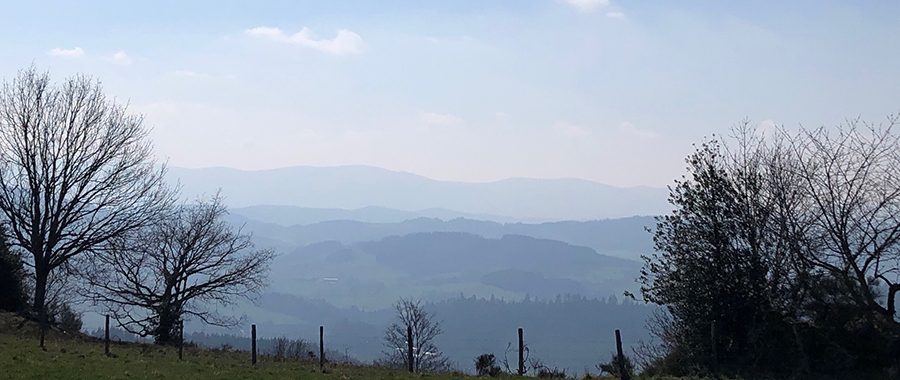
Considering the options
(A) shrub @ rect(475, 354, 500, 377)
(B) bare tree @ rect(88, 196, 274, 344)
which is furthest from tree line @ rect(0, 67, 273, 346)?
(A) shrub @ rect(475, 354, 500, 377)

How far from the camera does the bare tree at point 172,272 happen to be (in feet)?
125

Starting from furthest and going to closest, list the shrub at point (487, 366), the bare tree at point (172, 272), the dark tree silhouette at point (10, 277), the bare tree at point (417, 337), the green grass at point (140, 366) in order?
the bare tree at point (172, 272), the dark tree silhouette at point (10, 277), the bare tree at point (417, 337), the shrub at point (487, 366), the green grass at point (140, 366)

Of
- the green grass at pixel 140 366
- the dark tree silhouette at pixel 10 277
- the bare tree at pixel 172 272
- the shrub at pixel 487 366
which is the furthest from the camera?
the bare tree at pixel 172 272

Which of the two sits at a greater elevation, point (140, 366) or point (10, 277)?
point (10, 277)

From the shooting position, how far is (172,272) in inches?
1540

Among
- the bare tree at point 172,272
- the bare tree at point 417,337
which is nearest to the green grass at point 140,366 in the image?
the bare tree at point 417,337

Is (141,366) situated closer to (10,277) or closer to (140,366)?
(140,366)

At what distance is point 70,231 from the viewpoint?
37344 mm

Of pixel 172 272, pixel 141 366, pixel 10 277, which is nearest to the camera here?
pixel 141 366

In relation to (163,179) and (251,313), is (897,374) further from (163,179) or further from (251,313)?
(251,313)

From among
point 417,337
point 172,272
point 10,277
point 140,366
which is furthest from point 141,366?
point 172,272

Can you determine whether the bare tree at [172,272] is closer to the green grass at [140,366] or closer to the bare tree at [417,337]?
the bare tree at [417,337]

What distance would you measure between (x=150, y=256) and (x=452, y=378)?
24.0 m

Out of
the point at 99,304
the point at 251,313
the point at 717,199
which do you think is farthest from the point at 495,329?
the point at 717,199
